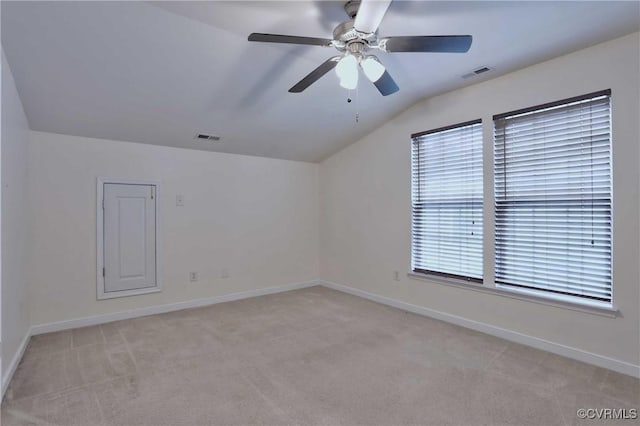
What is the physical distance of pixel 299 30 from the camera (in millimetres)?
2459

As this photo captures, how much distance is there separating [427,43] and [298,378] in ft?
8.00

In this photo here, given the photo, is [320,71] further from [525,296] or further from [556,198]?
[525,296]

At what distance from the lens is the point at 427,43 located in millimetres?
1977

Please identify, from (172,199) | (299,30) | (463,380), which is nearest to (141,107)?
(172,199)

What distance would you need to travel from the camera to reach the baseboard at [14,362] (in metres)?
2.25

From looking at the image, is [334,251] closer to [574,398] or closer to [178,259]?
[178,259]

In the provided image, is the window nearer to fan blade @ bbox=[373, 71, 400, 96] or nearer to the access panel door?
fan blade @ bbox=[373, 71, 400, 96]

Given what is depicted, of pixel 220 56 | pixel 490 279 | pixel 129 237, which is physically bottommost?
pixel 490 279

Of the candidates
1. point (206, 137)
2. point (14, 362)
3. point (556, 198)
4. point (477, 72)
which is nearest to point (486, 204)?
point (556, 198)

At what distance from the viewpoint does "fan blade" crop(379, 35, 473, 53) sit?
6.26 ft

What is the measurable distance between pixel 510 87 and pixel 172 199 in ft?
13.1

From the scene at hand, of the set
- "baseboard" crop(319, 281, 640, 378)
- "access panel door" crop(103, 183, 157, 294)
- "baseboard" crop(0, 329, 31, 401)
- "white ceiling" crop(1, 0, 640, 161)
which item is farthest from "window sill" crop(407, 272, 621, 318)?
"baseboard" crop(0, 329, 31, 401)

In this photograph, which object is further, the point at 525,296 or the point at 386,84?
the point at 525,296

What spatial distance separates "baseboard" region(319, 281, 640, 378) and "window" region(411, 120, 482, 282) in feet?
1.52
